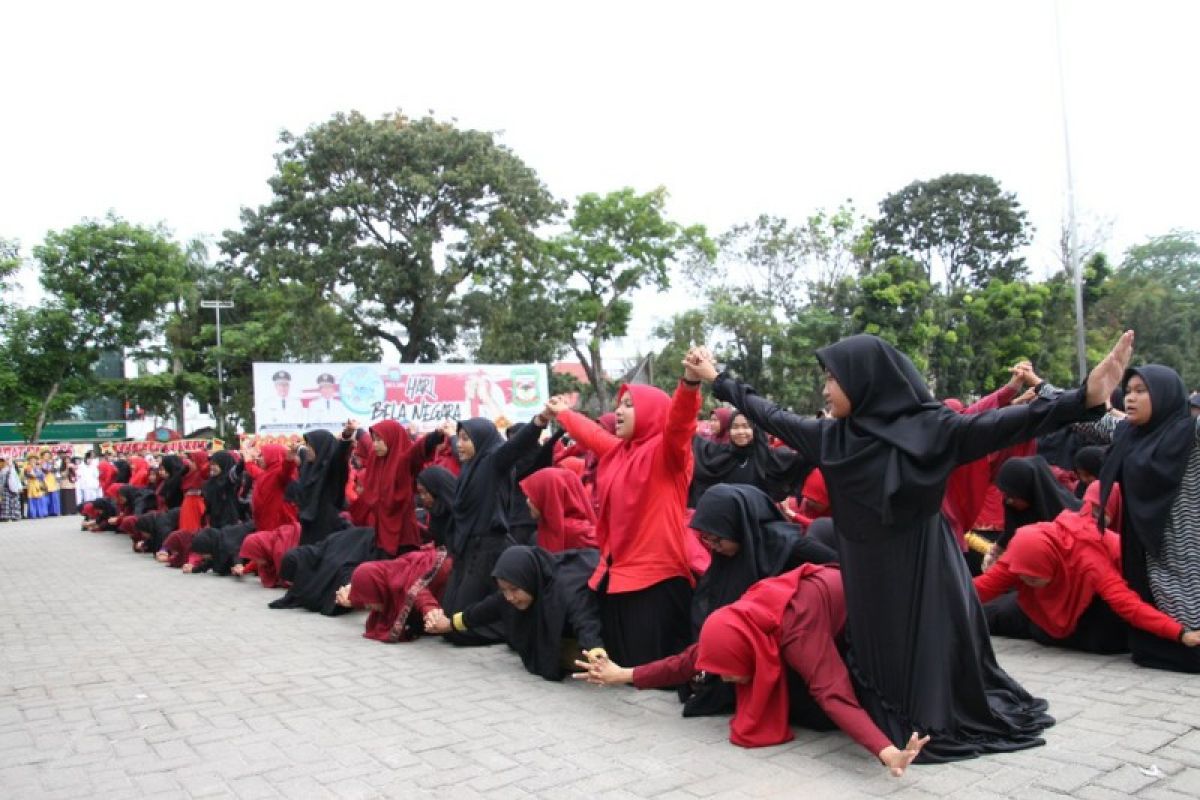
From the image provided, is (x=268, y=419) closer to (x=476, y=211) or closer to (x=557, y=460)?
(x=476, y=211)

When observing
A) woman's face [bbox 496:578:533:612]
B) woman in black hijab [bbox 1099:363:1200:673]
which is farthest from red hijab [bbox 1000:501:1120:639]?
woman's face [bbox 496:578:533:612]

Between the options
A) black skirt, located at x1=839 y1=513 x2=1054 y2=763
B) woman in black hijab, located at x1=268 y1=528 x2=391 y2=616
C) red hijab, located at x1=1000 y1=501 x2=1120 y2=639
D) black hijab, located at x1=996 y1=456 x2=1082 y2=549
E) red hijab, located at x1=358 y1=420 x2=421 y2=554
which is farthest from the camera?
woman in black hijab, located at x1=268 y1=528 x2=391 y2=616

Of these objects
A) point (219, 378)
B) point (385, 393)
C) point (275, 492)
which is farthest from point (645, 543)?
point (219, 378)

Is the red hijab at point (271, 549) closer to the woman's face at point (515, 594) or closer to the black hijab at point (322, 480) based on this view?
the black hijab at point (322, 480)

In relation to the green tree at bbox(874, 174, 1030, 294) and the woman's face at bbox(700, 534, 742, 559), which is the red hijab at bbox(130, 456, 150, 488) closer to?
the woman's face at bbox(700, 534, 742, 559)

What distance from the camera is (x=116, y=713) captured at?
4.43m

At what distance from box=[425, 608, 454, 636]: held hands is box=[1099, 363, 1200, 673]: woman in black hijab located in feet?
12.6

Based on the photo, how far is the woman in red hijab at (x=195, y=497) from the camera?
35.8 feet

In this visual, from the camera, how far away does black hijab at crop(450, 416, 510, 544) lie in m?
5.69

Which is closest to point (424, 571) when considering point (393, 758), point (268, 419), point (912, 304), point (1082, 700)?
point (393, 758)

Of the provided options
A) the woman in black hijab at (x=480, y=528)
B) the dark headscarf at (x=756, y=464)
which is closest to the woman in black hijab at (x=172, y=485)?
the woman in black hijab at (x=480, y=528)

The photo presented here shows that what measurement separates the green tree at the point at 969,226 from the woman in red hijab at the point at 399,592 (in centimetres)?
3060

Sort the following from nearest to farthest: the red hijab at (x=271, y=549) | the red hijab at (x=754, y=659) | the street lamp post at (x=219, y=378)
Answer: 1. the red hijab at (x=754, y=659)
2. the red hijab at (x=271, y=549)
3. the street lamp post at (x=219, y=378)

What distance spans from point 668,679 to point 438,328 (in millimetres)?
24072
